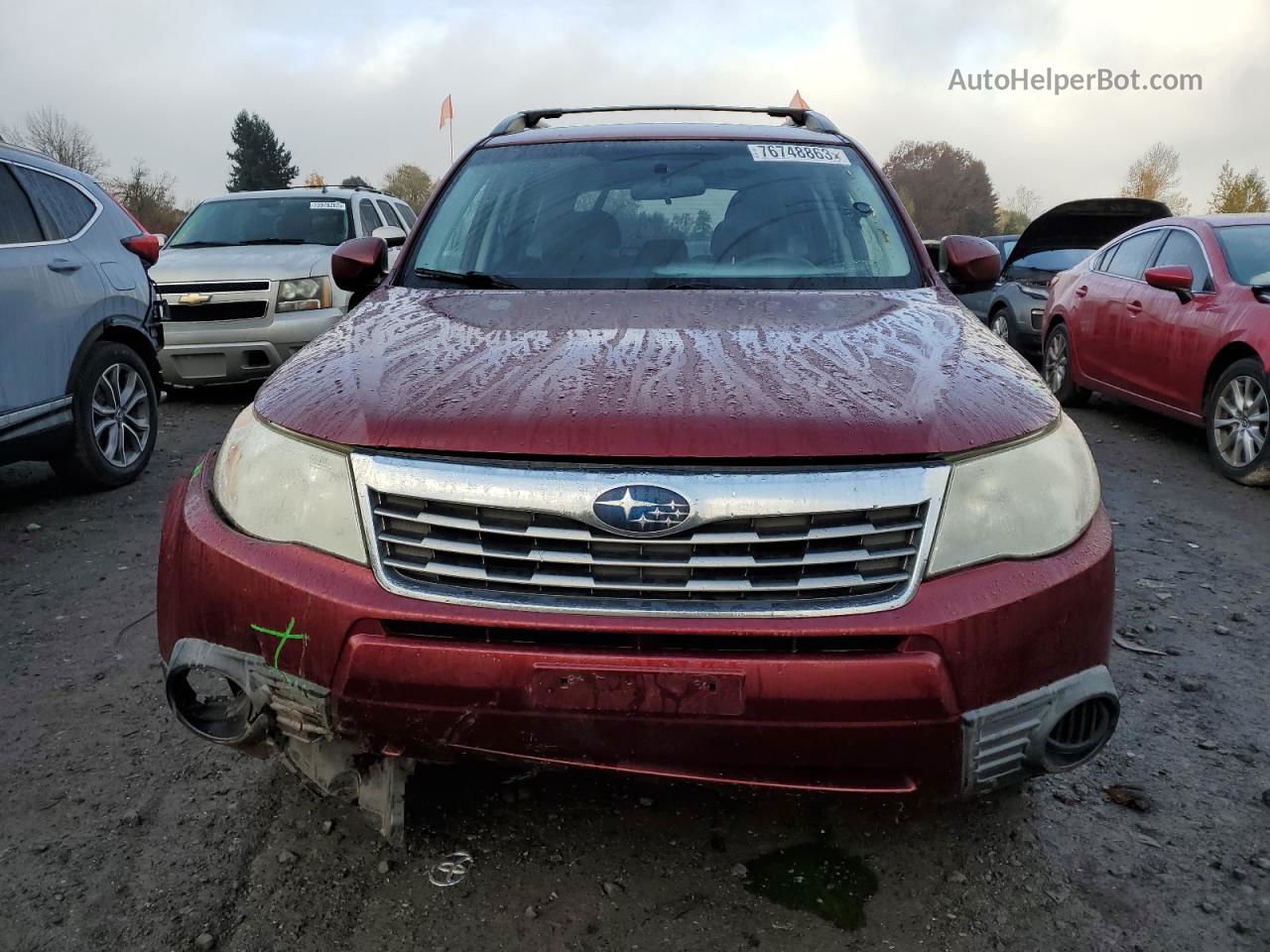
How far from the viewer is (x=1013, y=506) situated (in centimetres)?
206

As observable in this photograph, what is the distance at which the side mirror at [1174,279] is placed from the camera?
6.79 meters

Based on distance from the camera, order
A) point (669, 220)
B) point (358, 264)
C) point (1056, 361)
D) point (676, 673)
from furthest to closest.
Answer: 1. point (1056, 361)
2. point (358, 264)
3. point (669, 220)
4. point (676, 673)

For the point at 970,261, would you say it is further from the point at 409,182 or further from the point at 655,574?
the point at 409,182

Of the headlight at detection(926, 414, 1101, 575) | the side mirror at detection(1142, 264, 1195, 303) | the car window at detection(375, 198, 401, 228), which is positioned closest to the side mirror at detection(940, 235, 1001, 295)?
the headlight at detection(926, 414, 1101, 575)

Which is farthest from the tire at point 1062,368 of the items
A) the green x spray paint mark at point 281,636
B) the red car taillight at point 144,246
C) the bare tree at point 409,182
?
the bare tree at point 409,182

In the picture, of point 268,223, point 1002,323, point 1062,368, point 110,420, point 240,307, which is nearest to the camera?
point 110,420

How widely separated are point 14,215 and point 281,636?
13.8ft

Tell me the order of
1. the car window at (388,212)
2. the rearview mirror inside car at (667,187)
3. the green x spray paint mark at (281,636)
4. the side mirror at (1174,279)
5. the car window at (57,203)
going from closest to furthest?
the green x spray paint mark at (281,636)
the rearview mirror inside car at (667,187)
the car window at (57,203)
the side mirror at (1174,279)
the car window at (388,212)

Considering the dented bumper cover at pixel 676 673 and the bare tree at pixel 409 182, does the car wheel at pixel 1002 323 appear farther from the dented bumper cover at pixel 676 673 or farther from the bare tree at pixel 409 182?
the bare tree at pixel 409 182

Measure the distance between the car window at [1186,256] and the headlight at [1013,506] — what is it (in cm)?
550

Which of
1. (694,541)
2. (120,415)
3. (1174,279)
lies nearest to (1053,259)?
(1174,279)

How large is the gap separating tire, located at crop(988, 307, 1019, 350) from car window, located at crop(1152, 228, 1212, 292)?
3493 mm

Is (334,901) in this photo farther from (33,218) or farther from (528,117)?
Answer: (33,218)

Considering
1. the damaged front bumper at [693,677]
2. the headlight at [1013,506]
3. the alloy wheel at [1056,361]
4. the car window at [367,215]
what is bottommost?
the alloy wheel at [1056,361]
